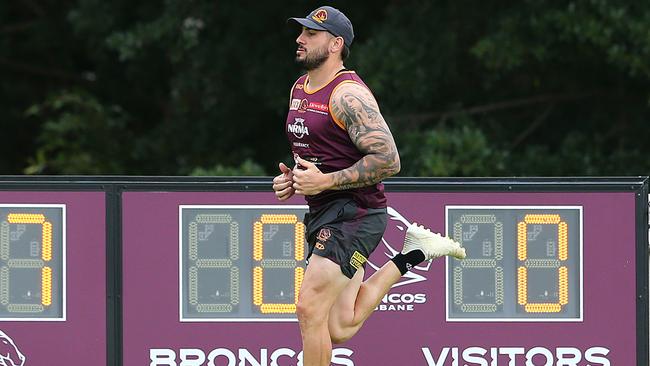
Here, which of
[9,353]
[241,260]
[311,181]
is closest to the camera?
[311,181]

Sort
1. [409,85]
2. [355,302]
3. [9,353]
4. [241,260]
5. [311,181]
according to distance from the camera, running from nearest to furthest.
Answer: [311,181]
[355,302]
[9,353]
[241,260]
[409,85]

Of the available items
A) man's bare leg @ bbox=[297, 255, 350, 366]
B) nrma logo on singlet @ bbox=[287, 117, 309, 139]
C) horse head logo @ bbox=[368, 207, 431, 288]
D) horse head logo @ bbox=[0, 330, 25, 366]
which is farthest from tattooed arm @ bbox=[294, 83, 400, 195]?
horse head logo @ bbox=[0, 330, 25, 366]

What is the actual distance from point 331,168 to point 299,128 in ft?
0.79

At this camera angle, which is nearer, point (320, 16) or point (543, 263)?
point (320, 16)

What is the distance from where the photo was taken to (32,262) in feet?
25.2

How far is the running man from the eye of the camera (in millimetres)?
6285

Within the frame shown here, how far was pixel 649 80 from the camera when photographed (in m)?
15.0

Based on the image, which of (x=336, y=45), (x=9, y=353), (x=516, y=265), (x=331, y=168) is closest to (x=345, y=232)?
(x=331, y=168)

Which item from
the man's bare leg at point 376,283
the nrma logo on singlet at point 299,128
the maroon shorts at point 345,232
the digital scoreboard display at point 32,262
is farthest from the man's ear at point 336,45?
the digital scoreboard display at point 32,262

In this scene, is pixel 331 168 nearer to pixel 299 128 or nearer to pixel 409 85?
pixel 299 128

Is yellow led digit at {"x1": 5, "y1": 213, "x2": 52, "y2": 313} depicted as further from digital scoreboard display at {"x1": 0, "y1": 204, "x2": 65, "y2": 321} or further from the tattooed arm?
the tattooed arm

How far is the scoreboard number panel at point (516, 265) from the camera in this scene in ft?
25.2

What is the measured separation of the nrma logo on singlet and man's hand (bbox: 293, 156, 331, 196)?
8.3 inches

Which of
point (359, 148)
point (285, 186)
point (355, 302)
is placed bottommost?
point (355, 302)
